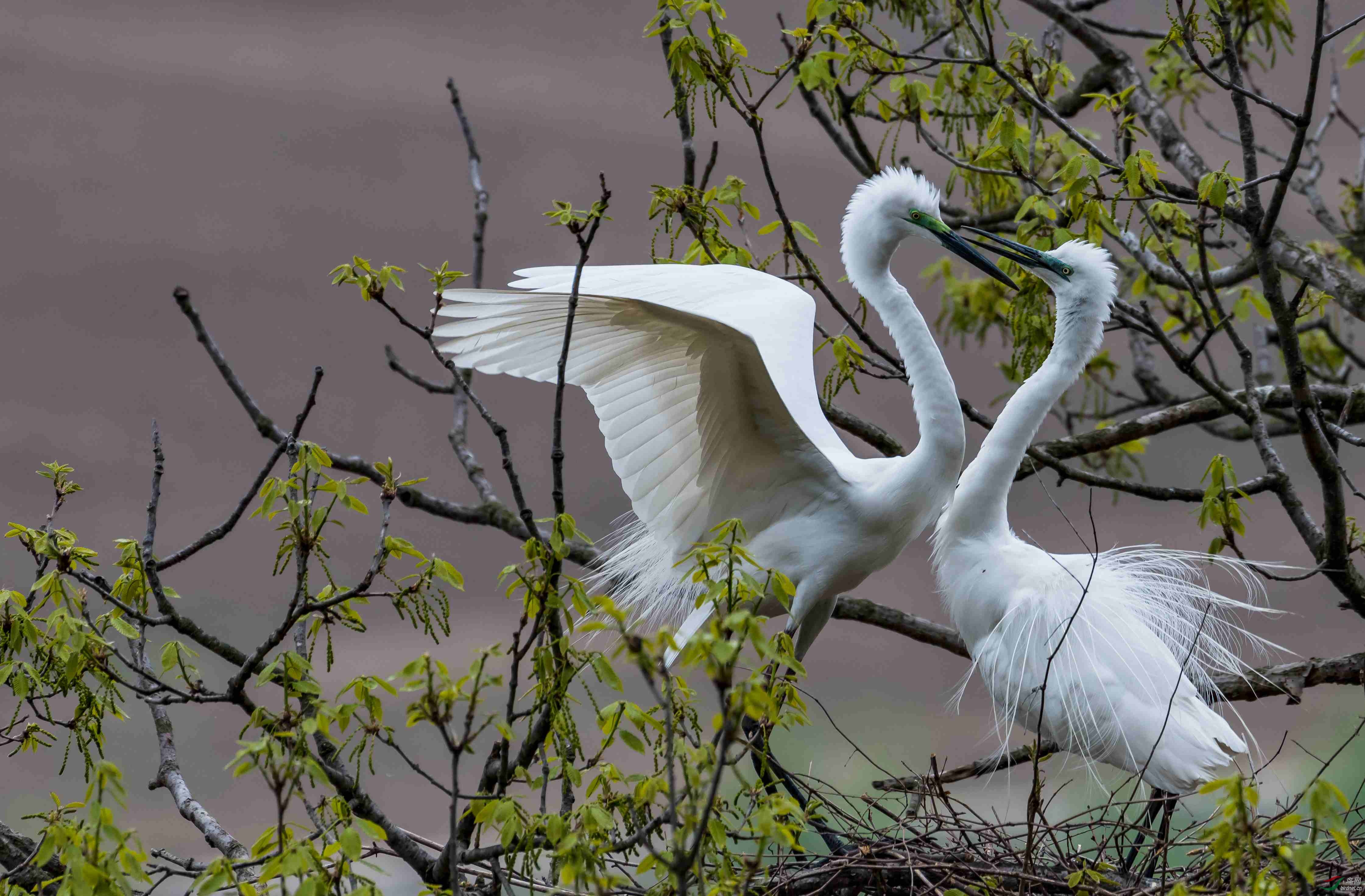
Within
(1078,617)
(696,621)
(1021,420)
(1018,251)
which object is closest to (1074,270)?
(1018,251)

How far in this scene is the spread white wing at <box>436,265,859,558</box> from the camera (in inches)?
108

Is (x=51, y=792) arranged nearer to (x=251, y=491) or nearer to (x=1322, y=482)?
(x=251, y=491)

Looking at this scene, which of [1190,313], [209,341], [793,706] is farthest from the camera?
[1190,313]

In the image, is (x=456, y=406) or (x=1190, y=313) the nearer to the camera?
(x=456, y=406)

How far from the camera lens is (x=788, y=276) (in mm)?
3867

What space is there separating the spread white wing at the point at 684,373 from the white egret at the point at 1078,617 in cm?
44

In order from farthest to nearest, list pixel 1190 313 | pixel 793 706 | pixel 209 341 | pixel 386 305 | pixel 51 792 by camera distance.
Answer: pixel 1190 313, pixel 386 305, pixel 209 341, pixel 793 706, pixel 51 792

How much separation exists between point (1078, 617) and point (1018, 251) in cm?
95

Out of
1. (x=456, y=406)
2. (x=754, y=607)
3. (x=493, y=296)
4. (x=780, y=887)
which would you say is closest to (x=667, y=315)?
(x=493, y=296)

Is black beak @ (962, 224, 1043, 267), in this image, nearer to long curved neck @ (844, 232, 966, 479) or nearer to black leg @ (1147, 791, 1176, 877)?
long curved neck @ (844, 232, 966, 479)

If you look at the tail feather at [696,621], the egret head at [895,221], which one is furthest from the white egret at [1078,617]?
the tail feather at [696,621]

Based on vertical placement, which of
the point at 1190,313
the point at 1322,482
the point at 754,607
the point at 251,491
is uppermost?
the point at 1190,313

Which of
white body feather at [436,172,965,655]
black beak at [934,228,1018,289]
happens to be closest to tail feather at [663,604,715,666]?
white body feather at [436,172,965,655]

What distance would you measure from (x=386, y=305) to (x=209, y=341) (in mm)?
351
